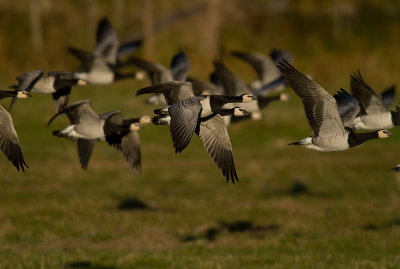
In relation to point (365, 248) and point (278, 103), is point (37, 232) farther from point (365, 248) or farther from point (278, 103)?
point (278, 103)

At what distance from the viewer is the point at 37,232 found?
13.3 m

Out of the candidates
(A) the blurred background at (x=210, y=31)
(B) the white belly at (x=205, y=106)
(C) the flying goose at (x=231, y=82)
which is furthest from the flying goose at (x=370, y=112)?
(A) the blurred background at (x=210, y=31)

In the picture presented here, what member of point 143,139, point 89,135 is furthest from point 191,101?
point 143,139

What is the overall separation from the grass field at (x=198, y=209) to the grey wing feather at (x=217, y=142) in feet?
5.29

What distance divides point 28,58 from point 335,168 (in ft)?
59.7

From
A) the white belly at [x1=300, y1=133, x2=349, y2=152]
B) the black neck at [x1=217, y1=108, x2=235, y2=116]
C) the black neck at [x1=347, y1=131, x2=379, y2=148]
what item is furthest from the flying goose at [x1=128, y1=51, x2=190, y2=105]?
the black neck at [x1=347, y1=131, x2=379, y2=148]

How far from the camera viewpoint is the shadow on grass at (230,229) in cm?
1320

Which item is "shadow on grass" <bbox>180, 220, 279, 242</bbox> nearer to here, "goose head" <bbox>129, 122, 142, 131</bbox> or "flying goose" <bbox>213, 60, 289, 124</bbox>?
"flying goose" <bbox>213, 60, 289, 124</bbox>

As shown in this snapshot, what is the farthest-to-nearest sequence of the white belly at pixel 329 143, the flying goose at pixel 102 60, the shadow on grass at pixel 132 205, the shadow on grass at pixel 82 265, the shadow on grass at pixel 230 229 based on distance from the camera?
the shadow on grass at pixel 132 205, the flying goose at pixel 102 60, the shadow on grass at pixel 230 229, the shadow on grass at pixel 82 265, the white belly at pixel 329 143

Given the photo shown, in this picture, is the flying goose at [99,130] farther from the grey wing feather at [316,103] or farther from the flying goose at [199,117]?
the grey wing feather at [316,103]

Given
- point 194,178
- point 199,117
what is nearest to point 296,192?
point 194,178

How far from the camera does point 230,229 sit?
13914 millimetres

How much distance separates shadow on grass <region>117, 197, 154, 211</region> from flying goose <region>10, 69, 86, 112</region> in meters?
4.69

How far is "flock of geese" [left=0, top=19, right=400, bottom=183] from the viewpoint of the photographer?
913 cm
